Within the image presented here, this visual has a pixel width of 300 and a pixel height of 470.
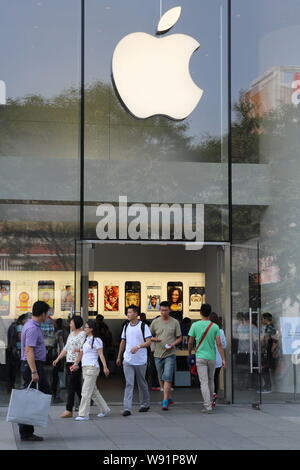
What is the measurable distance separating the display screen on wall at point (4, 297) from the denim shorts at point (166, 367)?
2934mm

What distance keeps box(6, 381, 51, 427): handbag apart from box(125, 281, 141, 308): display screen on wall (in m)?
11.6

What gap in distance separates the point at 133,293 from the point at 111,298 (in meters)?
0.59

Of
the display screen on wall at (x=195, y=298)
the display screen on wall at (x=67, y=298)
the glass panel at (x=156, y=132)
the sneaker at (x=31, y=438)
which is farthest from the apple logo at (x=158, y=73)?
the sneaker at (x=31, y=438)

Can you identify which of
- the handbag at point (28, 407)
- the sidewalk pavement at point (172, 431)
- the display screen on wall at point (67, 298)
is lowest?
the sidewalk pavement at point (172, 431)

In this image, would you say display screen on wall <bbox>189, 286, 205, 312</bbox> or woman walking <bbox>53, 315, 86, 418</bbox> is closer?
woman walking <bbox>53, 315, 86, 418</bbox>

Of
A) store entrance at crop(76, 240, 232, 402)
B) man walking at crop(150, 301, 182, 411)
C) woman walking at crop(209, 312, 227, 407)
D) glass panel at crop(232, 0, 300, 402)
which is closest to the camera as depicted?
A: man walking at crop(150, 301, 182, 411)

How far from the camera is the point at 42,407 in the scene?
33.7ft

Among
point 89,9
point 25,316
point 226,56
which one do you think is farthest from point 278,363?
point 89,9

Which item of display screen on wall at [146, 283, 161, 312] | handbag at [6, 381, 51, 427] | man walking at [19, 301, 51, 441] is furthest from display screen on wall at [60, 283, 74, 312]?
display screen on wall at [146, 283, 161, 312]

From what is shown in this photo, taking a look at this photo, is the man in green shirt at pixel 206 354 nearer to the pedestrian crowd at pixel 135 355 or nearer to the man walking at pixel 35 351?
the pedestrian crowd at pixel 135 355

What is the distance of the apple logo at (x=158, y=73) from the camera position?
15914 millimetres

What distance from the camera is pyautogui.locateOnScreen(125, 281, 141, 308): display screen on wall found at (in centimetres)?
2191

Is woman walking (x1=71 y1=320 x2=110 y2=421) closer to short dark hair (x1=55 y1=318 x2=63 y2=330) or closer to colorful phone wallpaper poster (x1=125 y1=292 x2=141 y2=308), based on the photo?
short dark hair (x1=55 y1=318 x2=63 y2=330)

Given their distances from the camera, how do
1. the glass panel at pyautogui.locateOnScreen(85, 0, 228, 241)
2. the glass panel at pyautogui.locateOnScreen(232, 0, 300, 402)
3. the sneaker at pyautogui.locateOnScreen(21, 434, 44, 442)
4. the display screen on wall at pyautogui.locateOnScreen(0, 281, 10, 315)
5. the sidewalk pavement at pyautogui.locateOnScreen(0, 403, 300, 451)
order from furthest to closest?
the glass panel at pyautogui.locateOnScreen(232, 0, 300, 402) < the glass panel at pyautogui.locateOnScreen(85, 0, 228, 241) < the display screen on wall at pyautogui.locateOnScreen(0, 281, 10, 315) < the sneaker at pyautogui.locateOnScreen(21, 434, 44, 442) < the sidewalk pavement at pyautogui.locateOnScreen(0, 403, 300, 451)
